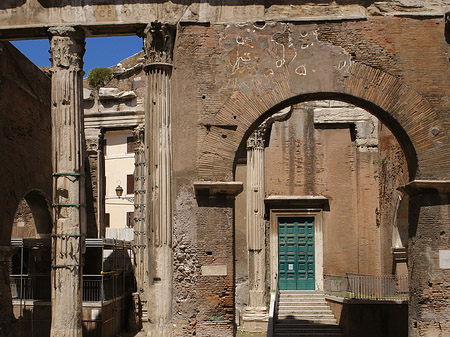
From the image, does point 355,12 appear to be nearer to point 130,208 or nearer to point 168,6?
point 168,6

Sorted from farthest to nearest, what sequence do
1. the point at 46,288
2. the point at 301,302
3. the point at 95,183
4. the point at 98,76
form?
the point at 98,76
the point at 95,183
the point at 46,288
the point at 301,302

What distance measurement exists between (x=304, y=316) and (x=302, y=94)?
928 centimetres

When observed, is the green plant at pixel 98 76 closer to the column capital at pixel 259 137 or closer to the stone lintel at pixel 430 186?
the column capital at pixel 259 137

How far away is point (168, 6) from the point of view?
12805 mm

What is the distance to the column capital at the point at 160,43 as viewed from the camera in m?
12.6

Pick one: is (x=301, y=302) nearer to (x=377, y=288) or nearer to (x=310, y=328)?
(x=310, y=328)

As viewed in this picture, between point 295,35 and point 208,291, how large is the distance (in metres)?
4.64

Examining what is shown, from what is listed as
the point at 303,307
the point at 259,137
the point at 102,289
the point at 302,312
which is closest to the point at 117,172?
the point at 259,137

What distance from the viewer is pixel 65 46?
12.9 meters

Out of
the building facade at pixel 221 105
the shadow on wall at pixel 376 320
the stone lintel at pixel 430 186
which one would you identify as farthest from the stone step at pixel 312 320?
the stone lintel at pixel 430 186

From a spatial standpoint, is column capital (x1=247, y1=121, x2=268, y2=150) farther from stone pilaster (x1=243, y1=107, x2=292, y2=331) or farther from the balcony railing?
the balcony railing

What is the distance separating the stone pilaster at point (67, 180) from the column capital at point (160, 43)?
1.33m

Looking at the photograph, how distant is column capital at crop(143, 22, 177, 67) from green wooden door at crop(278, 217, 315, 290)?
11.3 m

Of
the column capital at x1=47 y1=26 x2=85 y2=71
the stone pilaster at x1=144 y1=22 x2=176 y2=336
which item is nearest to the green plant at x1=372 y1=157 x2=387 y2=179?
the stone pilaster at x1=144 y1=22 x2=176 y2=336
